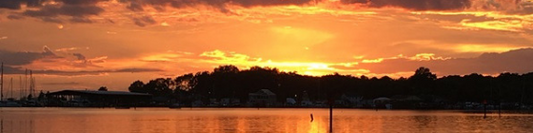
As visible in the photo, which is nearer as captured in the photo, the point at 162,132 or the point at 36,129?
the point at 162,132

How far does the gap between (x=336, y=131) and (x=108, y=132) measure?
20.2m

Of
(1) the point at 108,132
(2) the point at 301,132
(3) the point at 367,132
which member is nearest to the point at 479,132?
(3) the point at 367,132

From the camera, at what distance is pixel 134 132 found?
65.6 metres

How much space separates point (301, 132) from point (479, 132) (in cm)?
1538

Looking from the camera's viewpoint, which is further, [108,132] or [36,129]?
[36,129]

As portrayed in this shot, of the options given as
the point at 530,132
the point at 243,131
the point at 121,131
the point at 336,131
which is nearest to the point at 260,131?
the point at 243,131

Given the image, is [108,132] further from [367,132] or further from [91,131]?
[367,132]

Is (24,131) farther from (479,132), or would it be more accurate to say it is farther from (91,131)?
(479,132)

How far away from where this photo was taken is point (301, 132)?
67750mm

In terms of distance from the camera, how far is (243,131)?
219 ft

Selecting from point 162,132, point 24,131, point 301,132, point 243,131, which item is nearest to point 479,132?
point 301,132

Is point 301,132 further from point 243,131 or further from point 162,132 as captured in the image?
point 162,132

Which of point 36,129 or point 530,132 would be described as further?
point 36,129

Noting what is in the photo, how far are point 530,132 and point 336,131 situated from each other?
16611 millimetres
